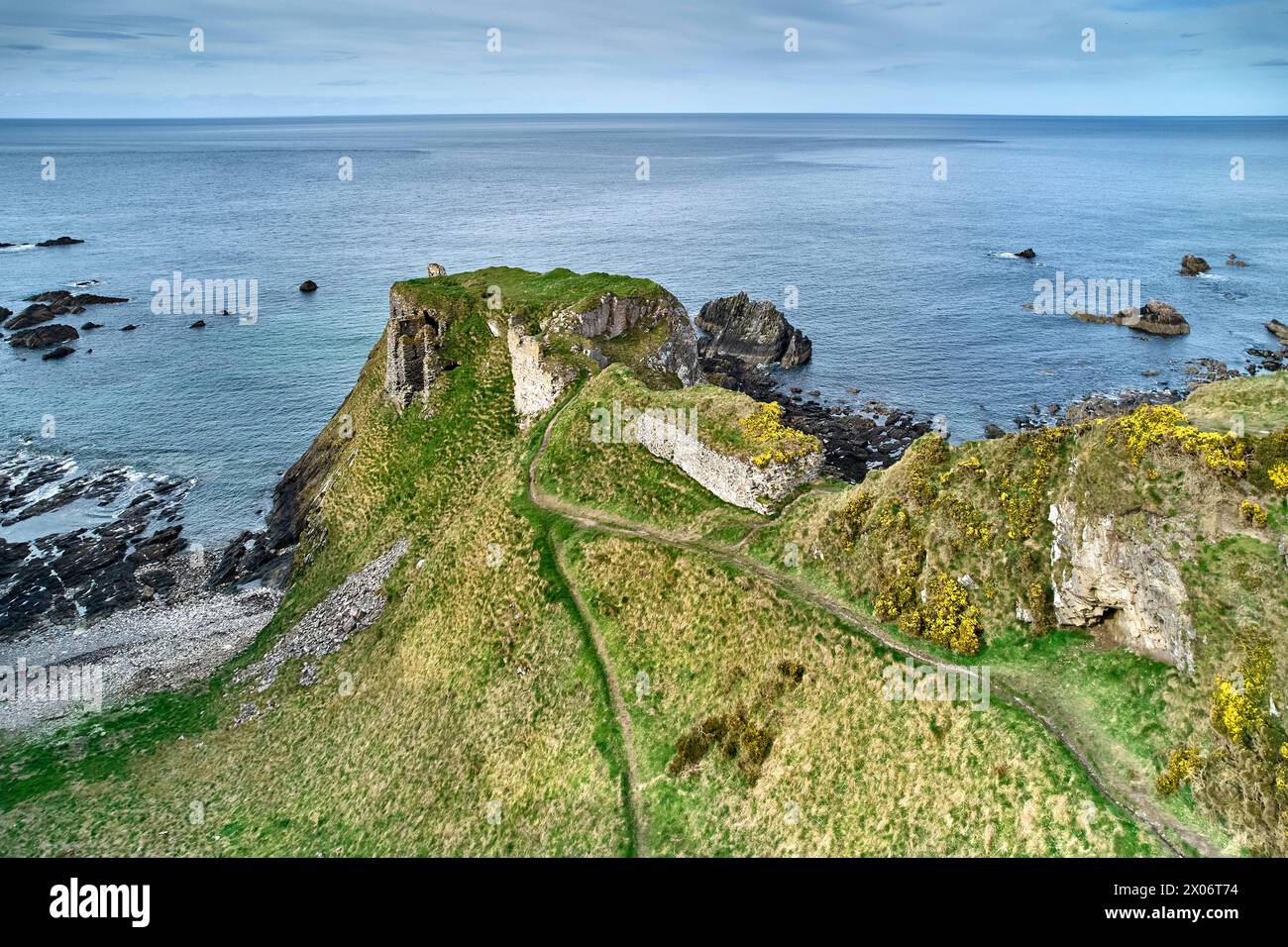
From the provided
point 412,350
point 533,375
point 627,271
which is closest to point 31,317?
point 627,271

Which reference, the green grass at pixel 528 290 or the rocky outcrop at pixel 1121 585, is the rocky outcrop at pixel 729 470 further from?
the green grass at pixel 528 290

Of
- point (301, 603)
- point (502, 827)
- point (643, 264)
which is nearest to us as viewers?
point (502, 827)

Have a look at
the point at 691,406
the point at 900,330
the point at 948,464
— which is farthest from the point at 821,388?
the point at 948,464

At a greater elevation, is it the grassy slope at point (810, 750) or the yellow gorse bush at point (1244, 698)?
the yellow gorse bush at point (1244, 698)

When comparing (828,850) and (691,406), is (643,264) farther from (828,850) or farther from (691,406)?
(828,850)

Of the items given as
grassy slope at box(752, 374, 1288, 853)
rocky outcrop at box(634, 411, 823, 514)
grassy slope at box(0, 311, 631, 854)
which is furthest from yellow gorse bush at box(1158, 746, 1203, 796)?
rocky outcrop at box(634, 411, 823, 514)

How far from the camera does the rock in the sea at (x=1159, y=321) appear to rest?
10819 cm

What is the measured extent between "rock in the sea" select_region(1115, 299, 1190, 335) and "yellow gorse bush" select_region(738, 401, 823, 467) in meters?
87.6

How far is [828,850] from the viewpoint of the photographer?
30.2m

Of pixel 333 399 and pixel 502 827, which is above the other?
pixel 333 399

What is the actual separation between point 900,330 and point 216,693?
95238mm

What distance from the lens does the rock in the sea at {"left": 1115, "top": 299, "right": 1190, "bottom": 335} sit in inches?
4259

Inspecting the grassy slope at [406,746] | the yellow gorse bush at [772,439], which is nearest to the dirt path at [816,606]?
the grassy slope at [406,746]

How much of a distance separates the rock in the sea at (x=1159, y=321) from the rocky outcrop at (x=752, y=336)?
46459 millimetres
